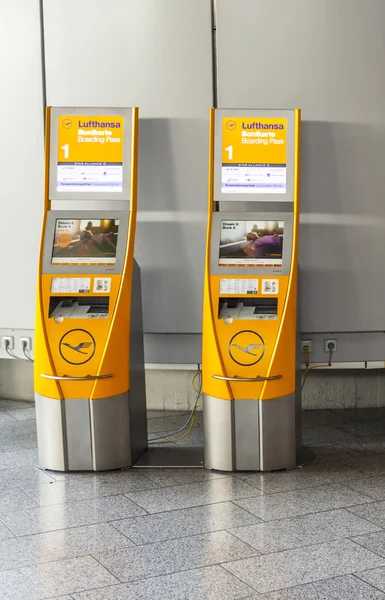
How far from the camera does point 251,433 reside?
15.0 feet

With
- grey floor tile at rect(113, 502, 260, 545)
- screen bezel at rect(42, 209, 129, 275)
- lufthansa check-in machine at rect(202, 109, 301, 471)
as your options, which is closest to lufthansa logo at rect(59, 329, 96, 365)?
screen bezel at rect(42, 209, 129, 275)

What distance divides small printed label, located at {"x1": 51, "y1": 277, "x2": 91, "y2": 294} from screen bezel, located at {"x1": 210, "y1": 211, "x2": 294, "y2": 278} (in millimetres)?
722

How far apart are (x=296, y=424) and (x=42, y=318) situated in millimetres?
1597

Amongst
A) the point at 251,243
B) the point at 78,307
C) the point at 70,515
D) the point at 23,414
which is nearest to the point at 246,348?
the point at 251,243

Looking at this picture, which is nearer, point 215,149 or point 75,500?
point 75,500

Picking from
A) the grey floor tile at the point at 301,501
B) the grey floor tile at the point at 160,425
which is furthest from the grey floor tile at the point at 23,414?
the grey floor tile at the point at 301,501

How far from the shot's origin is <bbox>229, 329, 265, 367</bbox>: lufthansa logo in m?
4.55

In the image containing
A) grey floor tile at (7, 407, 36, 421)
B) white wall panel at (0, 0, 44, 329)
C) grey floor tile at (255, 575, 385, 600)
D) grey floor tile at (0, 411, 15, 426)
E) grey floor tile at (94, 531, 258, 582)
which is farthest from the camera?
grey floor tile at (7, 407, 36, 421)

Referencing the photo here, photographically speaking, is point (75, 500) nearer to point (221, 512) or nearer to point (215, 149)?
point (221, 512)

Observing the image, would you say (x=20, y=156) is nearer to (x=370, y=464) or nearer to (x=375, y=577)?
(x=370, y=464)

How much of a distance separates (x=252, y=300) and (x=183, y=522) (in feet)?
4.50

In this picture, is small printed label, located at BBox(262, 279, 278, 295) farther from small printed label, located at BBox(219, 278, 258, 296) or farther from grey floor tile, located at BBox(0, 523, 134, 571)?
A: grey floor tile, located at BBox(0, 523, 134, 571)

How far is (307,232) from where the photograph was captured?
521cm

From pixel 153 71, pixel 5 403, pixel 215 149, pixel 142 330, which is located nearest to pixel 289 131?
pixel 215 149
